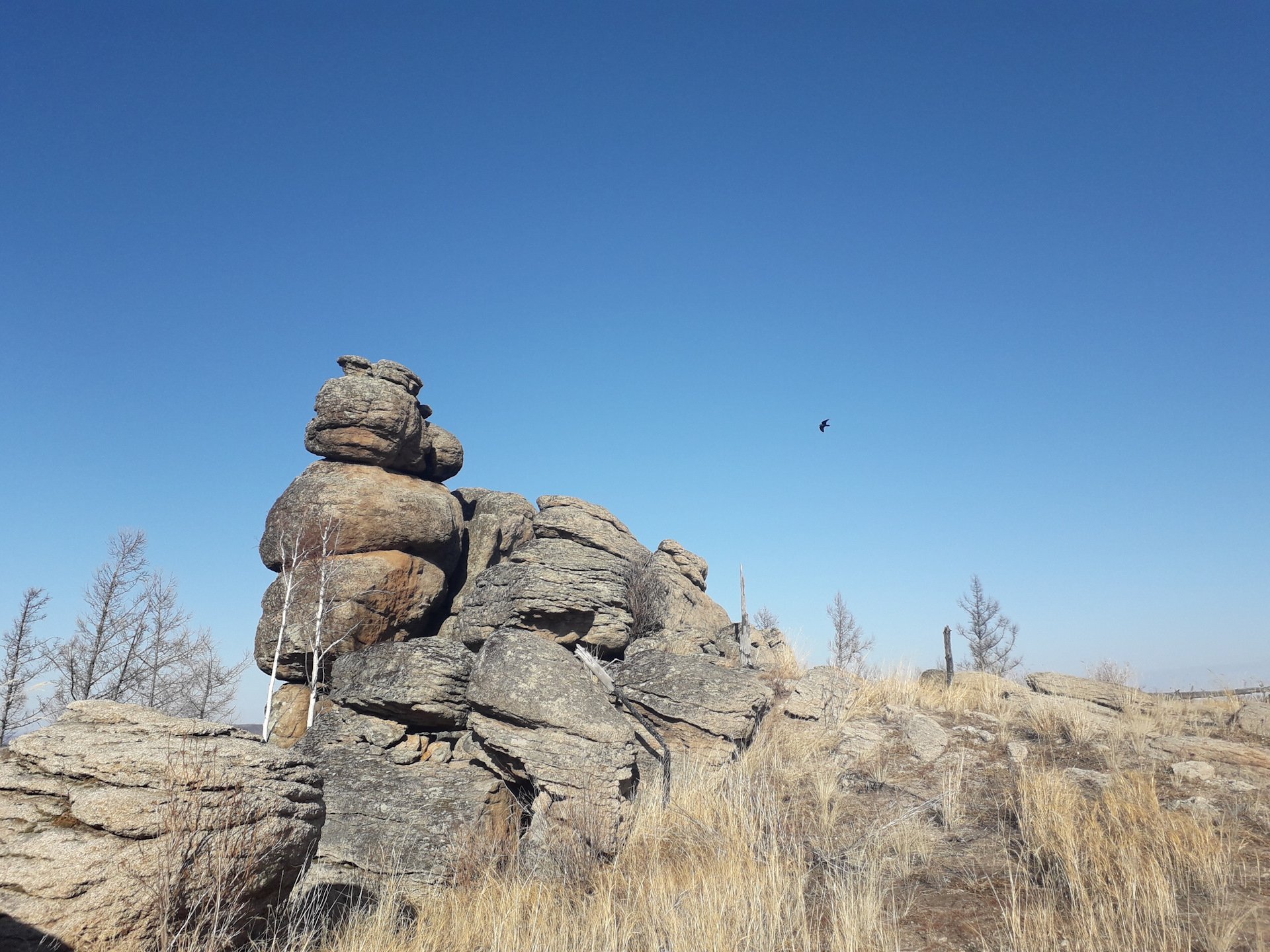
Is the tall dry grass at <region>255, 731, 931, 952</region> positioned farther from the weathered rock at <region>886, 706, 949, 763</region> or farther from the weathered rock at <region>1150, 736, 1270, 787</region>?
the weathered rock at <region>1150, 736, 1270, 787</region>

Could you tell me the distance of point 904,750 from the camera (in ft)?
40.8

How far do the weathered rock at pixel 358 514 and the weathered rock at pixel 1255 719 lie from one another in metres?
18.3

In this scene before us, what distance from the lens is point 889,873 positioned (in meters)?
7.27

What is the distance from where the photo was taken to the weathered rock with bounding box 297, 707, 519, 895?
948cm

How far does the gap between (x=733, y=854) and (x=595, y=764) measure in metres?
2.95

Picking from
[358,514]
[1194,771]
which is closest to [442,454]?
[358,514]

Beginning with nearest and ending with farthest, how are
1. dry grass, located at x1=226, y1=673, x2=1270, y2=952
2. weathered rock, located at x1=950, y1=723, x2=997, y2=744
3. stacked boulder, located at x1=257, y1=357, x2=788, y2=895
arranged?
dry grass, located at x1=226, y1=673, x2=1270, y2=952
stacked boulder, located at x1=257, y1=357, x2=788, y2=895
weathered rock, located at x1=950, y1=723, x2=997, y2=744

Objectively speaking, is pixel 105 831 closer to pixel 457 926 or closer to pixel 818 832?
pixel 457 926

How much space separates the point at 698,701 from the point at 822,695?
3332mm

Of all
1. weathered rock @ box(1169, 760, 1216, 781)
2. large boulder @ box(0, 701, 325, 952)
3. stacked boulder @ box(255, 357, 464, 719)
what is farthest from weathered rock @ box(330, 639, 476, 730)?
weathered rock @ box(1169, 760, 1216, 781)

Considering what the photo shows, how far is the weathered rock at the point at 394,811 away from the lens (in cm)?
948

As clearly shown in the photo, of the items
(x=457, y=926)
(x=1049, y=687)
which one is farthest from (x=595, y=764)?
(x=1049, y=687)

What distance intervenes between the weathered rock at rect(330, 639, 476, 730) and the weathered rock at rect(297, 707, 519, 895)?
0.35m

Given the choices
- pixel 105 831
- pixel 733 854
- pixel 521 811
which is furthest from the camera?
pixel 521 811
